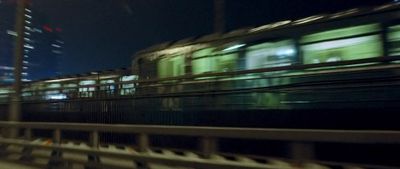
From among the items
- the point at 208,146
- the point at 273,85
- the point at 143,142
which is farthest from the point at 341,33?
the point at 208,146

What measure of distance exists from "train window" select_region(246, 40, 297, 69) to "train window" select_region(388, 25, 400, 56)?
3143 mm

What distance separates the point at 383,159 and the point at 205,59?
12447mm

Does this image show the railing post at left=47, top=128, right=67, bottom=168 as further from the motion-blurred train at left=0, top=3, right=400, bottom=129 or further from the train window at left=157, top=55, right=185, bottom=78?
the train window at left=157, top=55, right=185, bottom=78

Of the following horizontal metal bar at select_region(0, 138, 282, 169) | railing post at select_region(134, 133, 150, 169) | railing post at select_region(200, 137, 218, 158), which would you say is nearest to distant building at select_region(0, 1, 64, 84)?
horizontal metal bar at select_region(0, 138, 282, 169)

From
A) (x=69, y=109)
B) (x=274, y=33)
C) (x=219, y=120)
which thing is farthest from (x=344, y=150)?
(x=69, y=109)

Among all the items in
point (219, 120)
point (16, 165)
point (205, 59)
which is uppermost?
point (205, 59)

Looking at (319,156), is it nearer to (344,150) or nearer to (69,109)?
(344,150)

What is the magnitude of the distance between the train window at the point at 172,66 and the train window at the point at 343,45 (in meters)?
7.15

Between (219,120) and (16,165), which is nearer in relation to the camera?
(16,165)

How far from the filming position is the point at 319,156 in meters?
7.47

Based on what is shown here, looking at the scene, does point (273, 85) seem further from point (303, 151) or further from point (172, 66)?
point (172, 66)

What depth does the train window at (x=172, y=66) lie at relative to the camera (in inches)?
837

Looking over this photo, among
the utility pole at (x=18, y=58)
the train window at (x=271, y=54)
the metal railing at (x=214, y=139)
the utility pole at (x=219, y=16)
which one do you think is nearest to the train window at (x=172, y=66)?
the utility pole at (x=219, y=16)

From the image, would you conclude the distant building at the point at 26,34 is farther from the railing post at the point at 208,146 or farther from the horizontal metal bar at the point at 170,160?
the railing post at the point at 208,146
